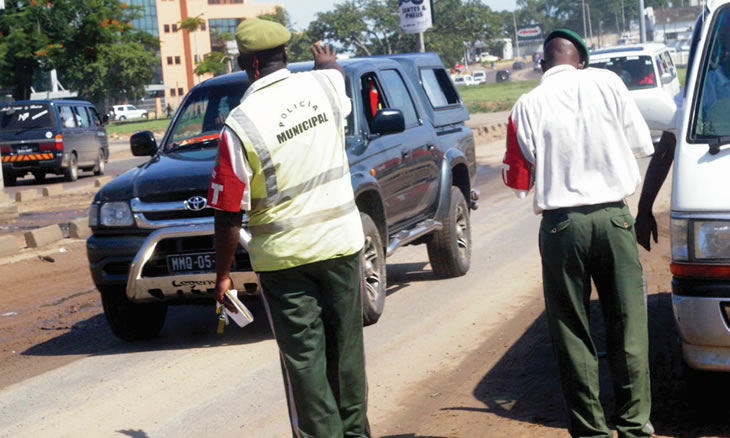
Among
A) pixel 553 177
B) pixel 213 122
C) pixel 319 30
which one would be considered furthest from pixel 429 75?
pixel 319 30

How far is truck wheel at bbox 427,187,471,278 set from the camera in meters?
9.21

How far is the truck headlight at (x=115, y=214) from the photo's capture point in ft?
24.2

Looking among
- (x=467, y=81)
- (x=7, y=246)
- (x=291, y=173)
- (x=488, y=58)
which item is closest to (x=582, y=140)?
(x=291, y=173)

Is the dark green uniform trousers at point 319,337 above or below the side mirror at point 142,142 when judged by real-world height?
below

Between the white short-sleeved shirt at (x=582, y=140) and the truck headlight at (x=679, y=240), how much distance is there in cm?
61

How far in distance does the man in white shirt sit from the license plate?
129 inches

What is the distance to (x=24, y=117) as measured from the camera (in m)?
25.4

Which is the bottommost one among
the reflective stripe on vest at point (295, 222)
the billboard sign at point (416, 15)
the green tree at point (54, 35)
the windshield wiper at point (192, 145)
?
the reflective stripe on vest at point (295, 222)

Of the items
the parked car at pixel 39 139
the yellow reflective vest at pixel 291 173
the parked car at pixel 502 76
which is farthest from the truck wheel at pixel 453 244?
the parked car at pixel 502 76

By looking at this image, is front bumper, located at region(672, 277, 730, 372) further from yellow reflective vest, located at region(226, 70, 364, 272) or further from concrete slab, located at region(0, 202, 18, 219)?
concrete slab, located at region(0, 202, 18, 219)

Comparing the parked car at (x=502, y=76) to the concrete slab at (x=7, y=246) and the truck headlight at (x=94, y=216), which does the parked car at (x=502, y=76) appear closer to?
the concrete slab at (x=7, y=246)

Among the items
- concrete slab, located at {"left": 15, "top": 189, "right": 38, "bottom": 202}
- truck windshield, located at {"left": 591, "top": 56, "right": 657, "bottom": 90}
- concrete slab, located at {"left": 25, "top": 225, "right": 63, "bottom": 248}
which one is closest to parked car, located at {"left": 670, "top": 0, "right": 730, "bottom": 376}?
concrete slab, located at {"left": 25, "top": 225, "right": 63, "bottom": 248}

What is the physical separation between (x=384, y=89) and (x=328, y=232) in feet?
15.3

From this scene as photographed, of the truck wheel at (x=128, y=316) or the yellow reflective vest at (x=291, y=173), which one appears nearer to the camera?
the yellow reflective vest at (x=291, y=173)
